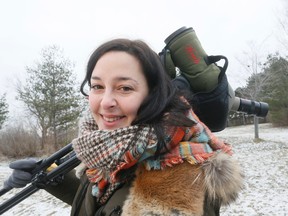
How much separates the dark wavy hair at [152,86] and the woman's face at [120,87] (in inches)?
0.9

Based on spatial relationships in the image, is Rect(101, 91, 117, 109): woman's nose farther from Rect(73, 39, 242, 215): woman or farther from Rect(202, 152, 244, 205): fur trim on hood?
Rect(202, 152, 244, 205): fur trim on hood

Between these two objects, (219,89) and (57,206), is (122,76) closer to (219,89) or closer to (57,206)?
(219,89)

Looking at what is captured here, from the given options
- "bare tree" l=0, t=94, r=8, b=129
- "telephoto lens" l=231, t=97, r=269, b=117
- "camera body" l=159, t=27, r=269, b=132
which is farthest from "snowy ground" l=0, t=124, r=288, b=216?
"bare tree" l=0, t=94, r=8, b=129

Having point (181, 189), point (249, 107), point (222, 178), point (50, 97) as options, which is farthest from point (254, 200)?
point (50, 97)

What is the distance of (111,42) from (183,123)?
1.52 ft

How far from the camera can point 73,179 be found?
1.49 meters

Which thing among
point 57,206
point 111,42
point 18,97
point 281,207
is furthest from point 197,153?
point 18,97

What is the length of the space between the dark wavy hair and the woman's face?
0.08 feet

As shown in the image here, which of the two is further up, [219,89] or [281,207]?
[219,89]

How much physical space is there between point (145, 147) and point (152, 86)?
30cm

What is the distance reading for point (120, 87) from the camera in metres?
1.04

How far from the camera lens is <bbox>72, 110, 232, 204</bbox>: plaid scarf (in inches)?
35.1

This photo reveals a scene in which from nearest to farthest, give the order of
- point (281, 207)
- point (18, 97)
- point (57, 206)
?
point (281, 207) → point (57, 206) → point (18, 97)

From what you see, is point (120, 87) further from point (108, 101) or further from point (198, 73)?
point (198, 73)
